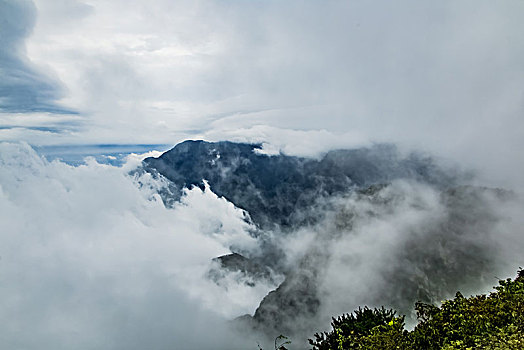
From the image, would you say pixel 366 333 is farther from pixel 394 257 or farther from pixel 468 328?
pixel 394 257

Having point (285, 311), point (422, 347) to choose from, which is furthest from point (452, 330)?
point (285, 311)

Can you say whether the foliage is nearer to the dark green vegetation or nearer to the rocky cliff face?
the dark green vegetation

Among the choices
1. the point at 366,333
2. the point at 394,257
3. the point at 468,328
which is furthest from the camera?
the point at 394,257

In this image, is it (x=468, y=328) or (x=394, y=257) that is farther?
(x=394, y=257)

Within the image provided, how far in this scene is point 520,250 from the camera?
368ft

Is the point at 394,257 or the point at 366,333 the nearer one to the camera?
the point at 366,333

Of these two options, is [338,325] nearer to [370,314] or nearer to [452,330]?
[370,314]

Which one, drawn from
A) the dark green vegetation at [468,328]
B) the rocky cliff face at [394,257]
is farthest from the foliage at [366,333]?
the rocky cliff face at [394,257]

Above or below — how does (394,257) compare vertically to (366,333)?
above

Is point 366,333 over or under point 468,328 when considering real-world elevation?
under

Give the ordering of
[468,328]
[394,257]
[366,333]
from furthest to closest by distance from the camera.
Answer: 1. [394,257]
2. [366,333]
3. [468,328]

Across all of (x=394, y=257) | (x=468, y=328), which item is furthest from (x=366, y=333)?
(x=394, y=257)

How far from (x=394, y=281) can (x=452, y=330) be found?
121 metres

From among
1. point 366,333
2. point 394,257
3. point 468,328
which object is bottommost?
point 366,333
